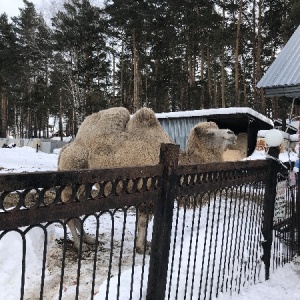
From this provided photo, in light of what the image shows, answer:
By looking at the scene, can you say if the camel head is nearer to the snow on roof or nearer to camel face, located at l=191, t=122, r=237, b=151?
camel face, located at l=191, t=122, r=237, b=151

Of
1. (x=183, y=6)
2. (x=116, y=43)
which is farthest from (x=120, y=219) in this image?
(x=116, y=43)

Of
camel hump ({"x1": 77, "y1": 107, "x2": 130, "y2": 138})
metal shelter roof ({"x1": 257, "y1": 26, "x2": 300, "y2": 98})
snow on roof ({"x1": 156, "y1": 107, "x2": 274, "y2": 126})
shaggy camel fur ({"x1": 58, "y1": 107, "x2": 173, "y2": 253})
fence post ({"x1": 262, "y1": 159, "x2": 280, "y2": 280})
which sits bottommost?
fence post ({"x1": 262, "y1": 159, "x2": 280, "y2": 280})

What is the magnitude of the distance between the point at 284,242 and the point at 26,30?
84.8 ft

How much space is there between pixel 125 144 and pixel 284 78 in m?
2.55

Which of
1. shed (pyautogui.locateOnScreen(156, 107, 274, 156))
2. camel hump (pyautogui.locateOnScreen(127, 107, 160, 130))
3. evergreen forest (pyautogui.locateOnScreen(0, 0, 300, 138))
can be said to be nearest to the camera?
camel hump (pyautogui.locateOnScreen(127, 107, 160, 130))

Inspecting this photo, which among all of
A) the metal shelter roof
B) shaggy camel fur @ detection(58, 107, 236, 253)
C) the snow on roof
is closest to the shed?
the snow on roof

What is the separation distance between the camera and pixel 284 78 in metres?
5.38

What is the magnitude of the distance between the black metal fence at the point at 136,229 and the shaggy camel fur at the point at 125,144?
0.94 metres

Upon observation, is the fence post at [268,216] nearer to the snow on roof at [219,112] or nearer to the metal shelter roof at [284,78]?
the metal shelter roof at [284,78]

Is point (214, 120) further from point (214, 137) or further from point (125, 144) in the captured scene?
point (125, 144)

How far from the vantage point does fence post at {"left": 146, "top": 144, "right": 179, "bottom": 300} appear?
2.34 meters

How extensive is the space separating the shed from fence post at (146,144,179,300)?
11.3 m

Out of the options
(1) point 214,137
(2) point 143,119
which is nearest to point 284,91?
(1) point 214,137

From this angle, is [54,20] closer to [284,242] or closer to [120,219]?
[120,219]
